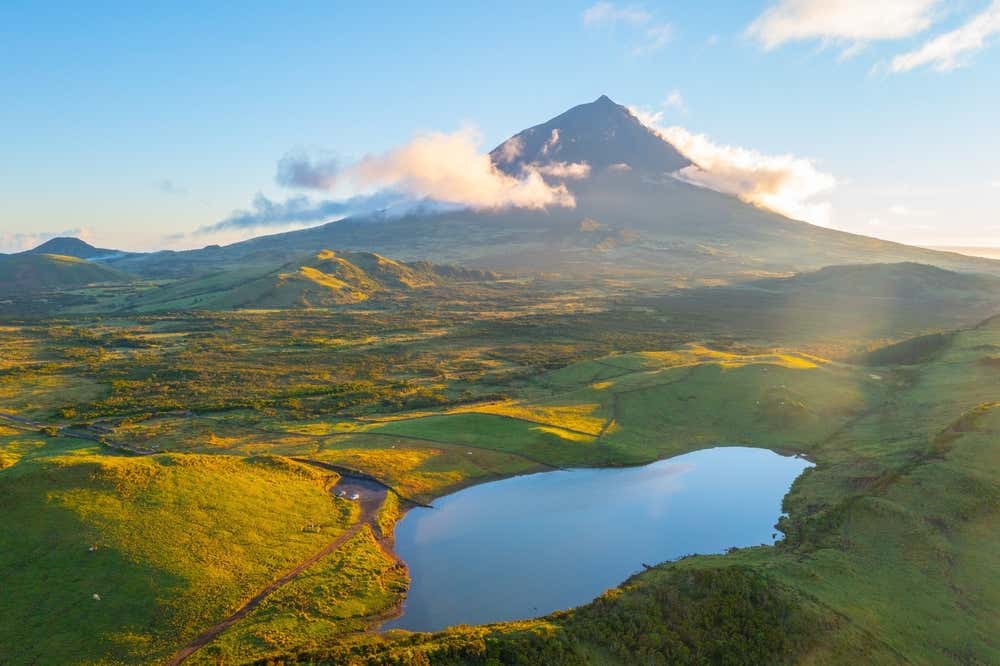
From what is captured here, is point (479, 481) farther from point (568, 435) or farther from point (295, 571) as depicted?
point (295, 571)

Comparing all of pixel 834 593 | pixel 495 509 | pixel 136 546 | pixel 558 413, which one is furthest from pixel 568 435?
pixel 136 546

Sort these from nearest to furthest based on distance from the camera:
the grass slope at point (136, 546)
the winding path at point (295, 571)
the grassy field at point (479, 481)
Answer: the grassy field at point (479, 481)
the winding path at point (295, 571)
the grass slope at point (136, 546)

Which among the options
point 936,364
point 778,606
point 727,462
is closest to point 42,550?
point 778,606

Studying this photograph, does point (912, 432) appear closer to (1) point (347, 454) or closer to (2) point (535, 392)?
(2) point (535, 392)

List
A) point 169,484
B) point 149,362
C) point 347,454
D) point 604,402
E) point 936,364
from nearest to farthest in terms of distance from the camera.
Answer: point 169,484 < point 347,454 < point 604,402 < point 936,364 < point 149,362

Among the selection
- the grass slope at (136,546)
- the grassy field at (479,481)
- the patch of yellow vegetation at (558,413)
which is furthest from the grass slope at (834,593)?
the patch of yellow vegetation at (558,413)

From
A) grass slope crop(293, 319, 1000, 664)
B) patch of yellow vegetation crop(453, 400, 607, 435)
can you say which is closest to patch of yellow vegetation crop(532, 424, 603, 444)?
patch of yellow vegetation crop(453, 400, 607, 435)

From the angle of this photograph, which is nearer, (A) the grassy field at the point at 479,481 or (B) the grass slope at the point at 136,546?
(A) the grassy field at the point at 479,481

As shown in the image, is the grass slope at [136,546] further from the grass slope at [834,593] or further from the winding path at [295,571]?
the grass slope at [834,593]

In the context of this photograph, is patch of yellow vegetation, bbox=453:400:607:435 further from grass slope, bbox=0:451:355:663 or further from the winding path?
grass slope, bbox=0:451:355:663
